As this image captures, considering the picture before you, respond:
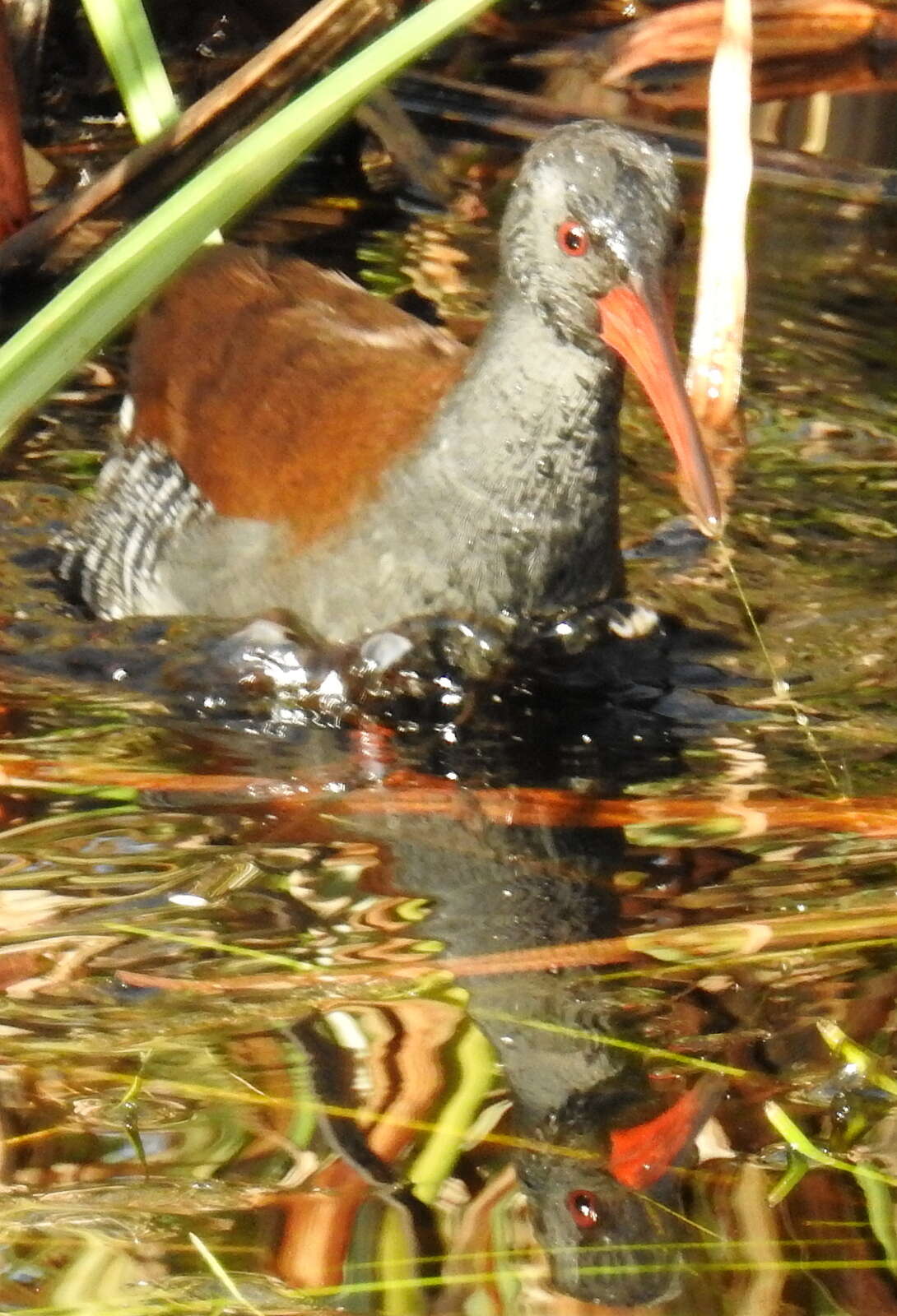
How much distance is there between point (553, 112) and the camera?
6402 millimetres

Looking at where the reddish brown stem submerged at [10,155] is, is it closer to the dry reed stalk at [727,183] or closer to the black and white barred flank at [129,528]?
the black and white barred flank at [129,528]

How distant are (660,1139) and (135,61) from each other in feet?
8.37

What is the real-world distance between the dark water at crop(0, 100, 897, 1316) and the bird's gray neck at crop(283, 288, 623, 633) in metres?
0.21

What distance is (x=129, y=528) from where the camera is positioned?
171 inches

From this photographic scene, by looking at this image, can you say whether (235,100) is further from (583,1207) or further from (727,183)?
(583,1207)

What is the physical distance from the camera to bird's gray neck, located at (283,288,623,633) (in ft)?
12.2

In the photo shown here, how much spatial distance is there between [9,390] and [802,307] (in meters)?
3.39

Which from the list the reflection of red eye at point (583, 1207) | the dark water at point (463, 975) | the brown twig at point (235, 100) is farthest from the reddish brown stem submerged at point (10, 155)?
the reflection of red eye at point (583, 1207)

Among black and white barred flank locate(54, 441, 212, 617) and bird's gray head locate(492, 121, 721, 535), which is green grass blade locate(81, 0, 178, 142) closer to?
black and white barred flank locate(54, 441, 212, 617)

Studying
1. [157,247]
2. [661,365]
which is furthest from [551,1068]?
[661,365]

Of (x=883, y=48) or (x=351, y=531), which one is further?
(x=883, y=48)

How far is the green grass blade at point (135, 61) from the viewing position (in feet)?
12.8

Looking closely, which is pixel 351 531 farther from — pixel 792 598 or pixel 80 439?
pixel 80 439

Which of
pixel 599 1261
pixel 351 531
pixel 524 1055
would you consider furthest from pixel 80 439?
pixel 599 1261
